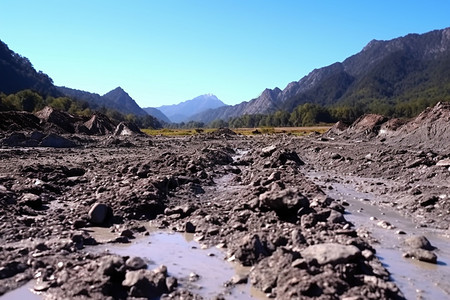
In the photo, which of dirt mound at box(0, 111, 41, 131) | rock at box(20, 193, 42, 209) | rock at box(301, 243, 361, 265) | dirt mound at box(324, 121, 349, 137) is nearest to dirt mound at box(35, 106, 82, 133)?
dirt mound at box(0, 111, 41, 131)

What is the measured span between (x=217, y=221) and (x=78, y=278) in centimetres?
492

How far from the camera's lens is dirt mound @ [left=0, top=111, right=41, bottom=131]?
2045 inches

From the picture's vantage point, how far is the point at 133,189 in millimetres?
14695

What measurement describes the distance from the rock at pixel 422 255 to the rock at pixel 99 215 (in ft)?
25.9

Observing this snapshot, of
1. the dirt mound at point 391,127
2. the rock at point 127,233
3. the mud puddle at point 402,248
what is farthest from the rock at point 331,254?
the dirt mound at point 391,127

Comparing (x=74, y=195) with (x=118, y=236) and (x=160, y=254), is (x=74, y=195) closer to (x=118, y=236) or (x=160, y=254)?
(x=118, y=236)

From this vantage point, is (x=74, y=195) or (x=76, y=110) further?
(x=76, y=110)

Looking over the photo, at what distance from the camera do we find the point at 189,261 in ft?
30.2

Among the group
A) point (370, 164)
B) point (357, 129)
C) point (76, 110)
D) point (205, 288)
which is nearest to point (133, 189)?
point (205, 288)

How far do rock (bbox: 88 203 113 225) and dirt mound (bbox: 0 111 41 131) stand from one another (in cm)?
4460

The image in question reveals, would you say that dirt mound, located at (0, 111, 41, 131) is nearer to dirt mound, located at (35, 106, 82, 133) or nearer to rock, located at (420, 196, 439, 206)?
dirt mound, located at (35, 106, 82, 133)

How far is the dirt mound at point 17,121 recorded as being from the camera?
51.9m

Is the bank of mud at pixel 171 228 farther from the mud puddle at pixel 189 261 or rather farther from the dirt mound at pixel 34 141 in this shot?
the dirt mound at pixel 34 141

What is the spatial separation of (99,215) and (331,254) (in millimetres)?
6752
